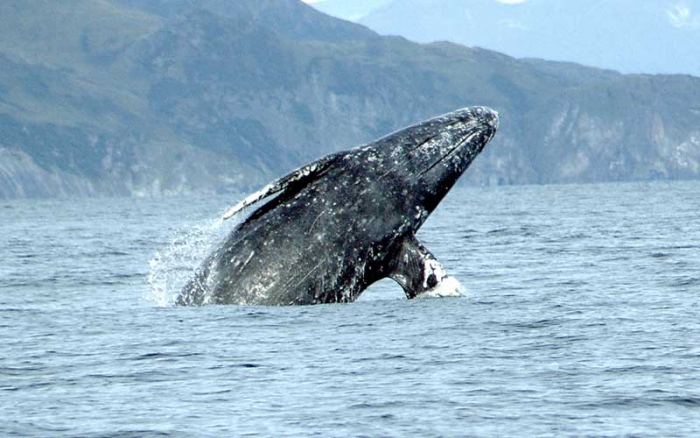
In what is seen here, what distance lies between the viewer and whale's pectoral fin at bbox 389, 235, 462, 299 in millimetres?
17516

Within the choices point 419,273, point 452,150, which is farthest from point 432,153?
point 419,273

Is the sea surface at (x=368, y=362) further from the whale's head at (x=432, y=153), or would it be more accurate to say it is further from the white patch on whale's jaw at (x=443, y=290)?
the whale's head at (x=432, y=153)

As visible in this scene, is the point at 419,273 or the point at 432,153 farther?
the point at 432,153

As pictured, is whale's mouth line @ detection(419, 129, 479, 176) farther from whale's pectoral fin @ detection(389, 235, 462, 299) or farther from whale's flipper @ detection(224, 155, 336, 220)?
whale's flipper @ detection(224, 155, 336, 220)

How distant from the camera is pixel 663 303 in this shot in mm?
18938

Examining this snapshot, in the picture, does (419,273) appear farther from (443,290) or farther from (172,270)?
(172,270)

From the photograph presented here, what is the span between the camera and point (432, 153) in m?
18.3

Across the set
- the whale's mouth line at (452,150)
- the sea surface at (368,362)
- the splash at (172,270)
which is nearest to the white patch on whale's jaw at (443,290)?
the sea surface at (368,362)

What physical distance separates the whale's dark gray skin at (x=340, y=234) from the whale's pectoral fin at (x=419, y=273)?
1cm

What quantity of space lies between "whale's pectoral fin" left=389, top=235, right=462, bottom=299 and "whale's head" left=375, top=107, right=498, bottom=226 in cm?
49

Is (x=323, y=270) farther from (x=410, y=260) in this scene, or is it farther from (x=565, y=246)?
(x=565, y=246)

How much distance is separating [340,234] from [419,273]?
4.16 ft

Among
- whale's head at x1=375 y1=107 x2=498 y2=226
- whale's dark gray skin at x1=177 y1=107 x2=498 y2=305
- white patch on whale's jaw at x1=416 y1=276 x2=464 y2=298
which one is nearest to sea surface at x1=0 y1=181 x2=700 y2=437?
white patch on whale's jaw at x1=416 y1=276 x2=464 y2=298

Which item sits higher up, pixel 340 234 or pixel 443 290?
pixel 340 234
